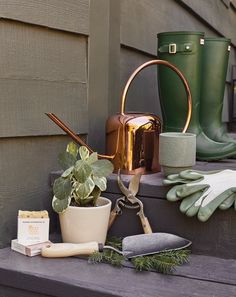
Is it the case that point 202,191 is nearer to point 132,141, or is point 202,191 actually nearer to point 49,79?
point 132,141

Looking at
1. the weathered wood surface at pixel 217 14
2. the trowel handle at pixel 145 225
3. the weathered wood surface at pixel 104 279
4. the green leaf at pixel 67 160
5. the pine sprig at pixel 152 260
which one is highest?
the weathered wood surface at pixel 217 14

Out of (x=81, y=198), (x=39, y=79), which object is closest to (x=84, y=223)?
(x=81, y=198)

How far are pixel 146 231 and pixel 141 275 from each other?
17 centimetres

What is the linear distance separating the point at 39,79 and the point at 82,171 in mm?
292

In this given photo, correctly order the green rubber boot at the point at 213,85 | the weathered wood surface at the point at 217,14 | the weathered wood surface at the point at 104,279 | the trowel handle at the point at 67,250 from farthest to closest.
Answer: the weathered wood surface at the point at 217,14, the green rubber boot at the point at 213,85, the trowel handle at the point at 67,250, the weathered wood surface at the point at 104,279

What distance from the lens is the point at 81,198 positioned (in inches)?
42.3

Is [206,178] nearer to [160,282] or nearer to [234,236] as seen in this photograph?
[234,236]

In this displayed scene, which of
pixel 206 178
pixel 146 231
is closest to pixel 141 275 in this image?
pixel 146 231

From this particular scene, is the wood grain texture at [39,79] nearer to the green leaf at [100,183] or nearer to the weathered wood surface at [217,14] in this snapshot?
the green leaf at [100,183]

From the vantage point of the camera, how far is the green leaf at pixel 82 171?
1.04 metres

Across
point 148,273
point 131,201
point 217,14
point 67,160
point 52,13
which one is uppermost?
point 217,14

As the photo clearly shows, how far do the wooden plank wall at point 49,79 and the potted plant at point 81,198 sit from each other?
133 millimetres

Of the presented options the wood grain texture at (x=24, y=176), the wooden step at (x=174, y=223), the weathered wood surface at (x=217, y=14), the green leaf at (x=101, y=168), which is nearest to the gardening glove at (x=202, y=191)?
the wooden step at (x=174, y=223)

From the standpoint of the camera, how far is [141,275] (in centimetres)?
95
